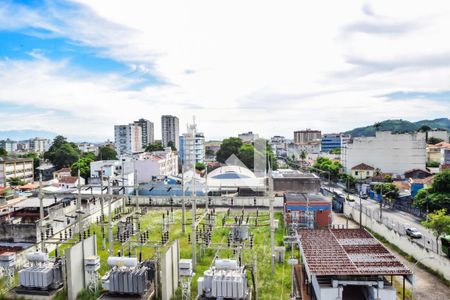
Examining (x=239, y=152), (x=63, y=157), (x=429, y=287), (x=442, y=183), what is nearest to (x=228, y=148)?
(x=239, y=152)

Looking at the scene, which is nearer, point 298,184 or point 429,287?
point 429,287

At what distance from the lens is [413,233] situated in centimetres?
1656

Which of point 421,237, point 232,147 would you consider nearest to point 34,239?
point 421,237

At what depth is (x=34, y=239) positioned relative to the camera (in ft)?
47.3

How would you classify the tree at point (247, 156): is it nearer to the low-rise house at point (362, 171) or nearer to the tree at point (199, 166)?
the tree at point (199, 166)

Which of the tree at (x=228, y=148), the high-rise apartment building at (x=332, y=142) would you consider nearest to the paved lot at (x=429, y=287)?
the tree at (x=228, y=148)

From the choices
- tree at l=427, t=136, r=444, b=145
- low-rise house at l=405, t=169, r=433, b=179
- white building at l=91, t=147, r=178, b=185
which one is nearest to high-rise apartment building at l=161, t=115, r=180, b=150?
white building at l=91, t=147, r=178, b=185

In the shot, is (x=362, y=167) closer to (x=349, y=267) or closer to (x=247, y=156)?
(x=247, y=156)

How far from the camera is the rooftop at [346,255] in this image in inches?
359

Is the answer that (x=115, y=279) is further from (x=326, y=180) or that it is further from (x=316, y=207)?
(x=326, y=180)

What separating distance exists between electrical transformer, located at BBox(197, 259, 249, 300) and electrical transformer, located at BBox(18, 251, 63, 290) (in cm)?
444

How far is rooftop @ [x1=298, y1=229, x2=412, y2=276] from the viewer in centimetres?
912

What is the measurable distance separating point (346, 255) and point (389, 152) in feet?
85.4

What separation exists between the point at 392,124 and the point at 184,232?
104m
